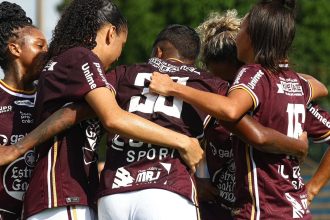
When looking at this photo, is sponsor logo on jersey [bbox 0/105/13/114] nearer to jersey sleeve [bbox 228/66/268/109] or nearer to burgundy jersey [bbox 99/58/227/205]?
burgundy jersey [bbox 99/58/227/205]

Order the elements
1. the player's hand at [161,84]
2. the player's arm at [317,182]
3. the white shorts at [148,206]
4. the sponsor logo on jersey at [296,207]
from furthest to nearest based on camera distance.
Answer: the player's arm at [317,182], the sponsor logo on jersey at [296,207], the player's hand at [161,84], the white shorts at [148,206]

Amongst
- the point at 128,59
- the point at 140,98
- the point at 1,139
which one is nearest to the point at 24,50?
the point at 1,139

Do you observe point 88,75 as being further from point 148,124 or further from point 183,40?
point 183,40

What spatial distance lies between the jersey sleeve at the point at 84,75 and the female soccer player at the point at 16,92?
2.14 feet

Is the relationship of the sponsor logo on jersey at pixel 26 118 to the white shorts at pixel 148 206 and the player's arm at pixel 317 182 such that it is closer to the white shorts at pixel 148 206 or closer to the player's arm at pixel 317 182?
the white shorts at pixel 148 206

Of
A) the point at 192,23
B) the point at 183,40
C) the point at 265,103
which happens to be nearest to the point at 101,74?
the point at 183,40

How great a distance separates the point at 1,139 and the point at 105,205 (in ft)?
3.13

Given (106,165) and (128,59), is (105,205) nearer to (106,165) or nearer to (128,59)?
(106,165)

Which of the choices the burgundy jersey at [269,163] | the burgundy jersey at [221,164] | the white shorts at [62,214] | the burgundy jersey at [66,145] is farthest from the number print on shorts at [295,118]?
the white shorts at [62,214]

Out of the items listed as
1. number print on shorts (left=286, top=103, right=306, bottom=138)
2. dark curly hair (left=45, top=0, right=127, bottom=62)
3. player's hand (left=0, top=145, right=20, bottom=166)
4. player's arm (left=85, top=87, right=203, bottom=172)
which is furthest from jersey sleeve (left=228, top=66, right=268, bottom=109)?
player's hand (left=0, top=145, right=20, bottom=166)

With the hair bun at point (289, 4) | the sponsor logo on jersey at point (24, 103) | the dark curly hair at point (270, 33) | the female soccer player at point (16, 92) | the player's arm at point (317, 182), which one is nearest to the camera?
the dark curly hair at point (270, 33)

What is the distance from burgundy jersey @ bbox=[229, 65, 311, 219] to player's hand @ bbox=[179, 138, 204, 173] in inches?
12.8

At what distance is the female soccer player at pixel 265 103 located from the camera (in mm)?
5070

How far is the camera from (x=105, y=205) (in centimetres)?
499
